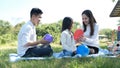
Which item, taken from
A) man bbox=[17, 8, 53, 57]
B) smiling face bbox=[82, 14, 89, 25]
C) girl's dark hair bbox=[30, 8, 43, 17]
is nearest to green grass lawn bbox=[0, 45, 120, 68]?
man bbox=[17, 8, 53, 57]

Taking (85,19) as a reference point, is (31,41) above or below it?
below

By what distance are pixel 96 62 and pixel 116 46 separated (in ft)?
8.43

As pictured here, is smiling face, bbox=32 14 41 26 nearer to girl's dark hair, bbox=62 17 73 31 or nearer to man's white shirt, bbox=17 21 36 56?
man's white shirt, bbox=17 21 36 56

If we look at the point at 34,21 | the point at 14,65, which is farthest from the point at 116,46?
the point at 14,65

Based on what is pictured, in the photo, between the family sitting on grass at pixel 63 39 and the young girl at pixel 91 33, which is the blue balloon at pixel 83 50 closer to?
the family sitting on grass at pixel 63 39

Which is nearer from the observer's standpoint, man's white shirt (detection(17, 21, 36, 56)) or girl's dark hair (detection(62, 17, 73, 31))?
man's white shirt (detection(17, 21, 36, 56))

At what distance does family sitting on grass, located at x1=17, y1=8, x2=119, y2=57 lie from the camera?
23.4 feet

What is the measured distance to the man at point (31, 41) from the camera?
278 inches

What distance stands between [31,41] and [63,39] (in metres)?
0.73

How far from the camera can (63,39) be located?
24.1 ft

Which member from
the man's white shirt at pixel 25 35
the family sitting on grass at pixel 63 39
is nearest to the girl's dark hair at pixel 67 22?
the family sitting on grass at pixel 63 39

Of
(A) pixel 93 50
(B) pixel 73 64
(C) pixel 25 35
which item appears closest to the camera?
(B) pixel 73 64

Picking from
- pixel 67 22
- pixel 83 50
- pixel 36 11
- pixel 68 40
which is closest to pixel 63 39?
pixel 68 40

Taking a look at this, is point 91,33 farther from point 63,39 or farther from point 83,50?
point 63,39
